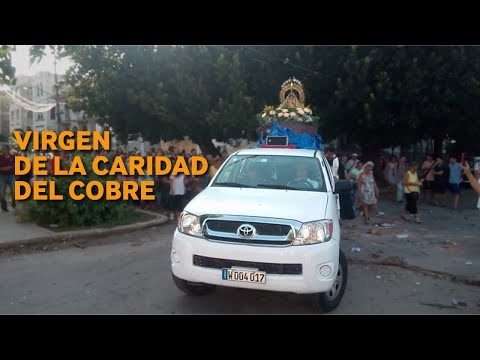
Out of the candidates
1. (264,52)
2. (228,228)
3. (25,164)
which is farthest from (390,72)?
(228,228)

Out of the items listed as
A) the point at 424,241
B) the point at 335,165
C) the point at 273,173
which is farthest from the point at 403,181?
the point at 273,173

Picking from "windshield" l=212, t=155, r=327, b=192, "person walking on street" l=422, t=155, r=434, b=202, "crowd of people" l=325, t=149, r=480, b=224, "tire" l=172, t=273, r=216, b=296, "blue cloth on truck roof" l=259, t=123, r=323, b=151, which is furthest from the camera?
"person walking on street" l=422, t=155, r=434, b=202

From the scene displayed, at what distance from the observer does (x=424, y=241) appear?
29.2ft

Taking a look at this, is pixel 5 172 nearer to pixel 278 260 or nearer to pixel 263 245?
pixel 263 245

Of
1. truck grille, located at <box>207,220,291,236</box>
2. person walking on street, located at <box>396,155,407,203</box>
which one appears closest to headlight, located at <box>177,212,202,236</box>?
truck grille, located at <box>207,220,291,236</box>

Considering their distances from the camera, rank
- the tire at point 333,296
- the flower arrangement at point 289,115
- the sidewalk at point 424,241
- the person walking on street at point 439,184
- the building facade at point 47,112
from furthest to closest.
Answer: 1. the building facade at point 47,112
2. the person walking on street at point 439,184
3. the flower arrangement at point 289,115
4. the sidewalk at point 424,241
5. the tire at point 333,296

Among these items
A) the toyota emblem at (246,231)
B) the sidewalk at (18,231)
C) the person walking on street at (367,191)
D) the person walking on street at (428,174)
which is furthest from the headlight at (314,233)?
the person walking on street at (428,174)

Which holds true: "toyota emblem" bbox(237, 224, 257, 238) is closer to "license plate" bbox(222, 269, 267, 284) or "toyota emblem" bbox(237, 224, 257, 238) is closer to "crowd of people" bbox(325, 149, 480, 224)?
"license plate" bbox(222, 269, 267, 284)

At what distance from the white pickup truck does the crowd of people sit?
6267 mm

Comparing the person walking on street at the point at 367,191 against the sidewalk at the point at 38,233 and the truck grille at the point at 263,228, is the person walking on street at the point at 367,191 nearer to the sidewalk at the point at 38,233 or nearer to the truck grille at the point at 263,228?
the sidewalk at the point at 38,233

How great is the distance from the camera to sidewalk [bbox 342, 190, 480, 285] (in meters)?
7.04

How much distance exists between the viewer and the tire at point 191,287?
5.01m

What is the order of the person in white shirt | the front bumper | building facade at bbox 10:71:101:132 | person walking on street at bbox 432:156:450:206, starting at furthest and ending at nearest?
building facade at bbox 10:71:101:132
person walking on street at bbox 432:156:450:206
the person in white shirt
the front bumper

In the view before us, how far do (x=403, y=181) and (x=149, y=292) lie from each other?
983 cm
